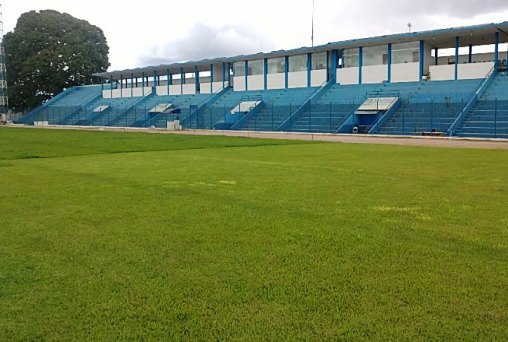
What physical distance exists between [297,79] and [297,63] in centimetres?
158

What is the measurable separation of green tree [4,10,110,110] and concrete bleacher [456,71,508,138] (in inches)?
2424

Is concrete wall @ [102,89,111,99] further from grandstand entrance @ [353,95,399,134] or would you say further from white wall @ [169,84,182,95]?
grandstand entrance @ [353,95,399,134]

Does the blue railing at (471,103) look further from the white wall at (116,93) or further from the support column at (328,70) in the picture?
the white wall at (116,93)

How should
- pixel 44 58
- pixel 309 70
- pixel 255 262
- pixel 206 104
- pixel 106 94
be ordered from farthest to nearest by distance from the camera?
pixel 44 58 < pixel 106 94 < pixel 206 104 < pixel 309 70 < pixel 255 262

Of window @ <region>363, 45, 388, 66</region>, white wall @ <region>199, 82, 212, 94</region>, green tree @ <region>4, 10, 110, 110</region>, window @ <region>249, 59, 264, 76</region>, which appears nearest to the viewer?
window @ <region>363, 45, 388, 66</region>

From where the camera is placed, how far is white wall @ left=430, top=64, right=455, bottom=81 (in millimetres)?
37688

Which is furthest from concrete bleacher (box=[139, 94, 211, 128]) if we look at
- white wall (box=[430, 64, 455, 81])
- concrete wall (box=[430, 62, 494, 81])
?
concrete wall (box=[430, 62, 494, 81])

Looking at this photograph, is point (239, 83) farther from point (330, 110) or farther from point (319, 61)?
point (330, 110)

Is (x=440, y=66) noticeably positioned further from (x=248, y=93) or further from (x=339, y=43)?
(x=248, y=93)

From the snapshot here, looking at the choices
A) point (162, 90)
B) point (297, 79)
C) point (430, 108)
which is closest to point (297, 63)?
point (297, 79)

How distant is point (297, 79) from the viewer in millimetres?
47281

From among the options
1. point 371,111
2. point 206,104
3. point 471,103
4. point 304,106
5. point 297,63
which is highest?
point 297,63

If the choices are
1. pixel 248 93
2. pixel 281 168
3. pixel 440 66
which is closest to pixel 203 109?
pixel 248 93

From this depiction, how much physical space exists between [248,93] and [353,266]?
4634cm
